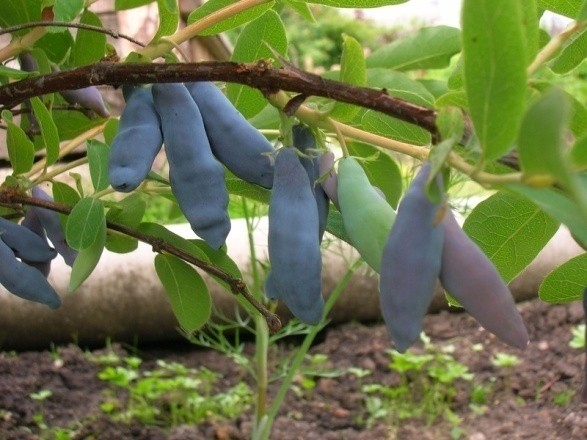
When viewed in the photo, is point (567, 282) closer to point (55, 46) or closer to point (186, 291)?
point (186, 291)

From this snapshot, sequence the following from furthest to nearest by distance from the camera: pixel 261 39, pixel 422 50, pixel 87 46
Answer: pixel 422 50
pixel 87 46
pixel 261 39

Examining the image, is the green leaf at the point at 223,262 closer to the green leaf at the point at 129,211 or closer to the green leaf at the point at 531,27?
the green leaf at the point at 129,211

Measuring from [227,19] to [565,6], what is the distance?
234 mm

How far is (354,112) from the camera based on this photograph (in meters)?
0.52

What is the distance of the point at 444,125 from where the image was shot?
15.5 inches

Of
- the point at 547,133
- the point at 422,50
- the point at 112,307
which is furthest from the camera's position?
the point at 112,307

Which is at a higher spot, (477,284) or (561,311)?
(561,311)

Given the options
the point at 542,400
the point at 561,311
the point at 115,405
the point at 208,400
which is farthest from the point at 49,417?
the point at 561,311

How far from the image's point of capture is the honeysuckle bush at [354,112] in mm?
365

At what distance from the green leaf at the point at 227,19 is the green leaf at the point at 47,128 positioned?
0.13 metres

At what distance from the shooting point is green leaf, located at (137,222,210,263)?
72 cm

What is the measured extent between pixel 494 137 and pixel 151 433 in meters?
1.21

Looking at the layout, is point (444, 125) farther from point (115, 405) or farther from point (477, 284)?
point (115, 405)

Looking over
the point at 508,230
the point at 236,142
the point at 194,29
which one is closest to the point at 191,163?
the point at 236,142
